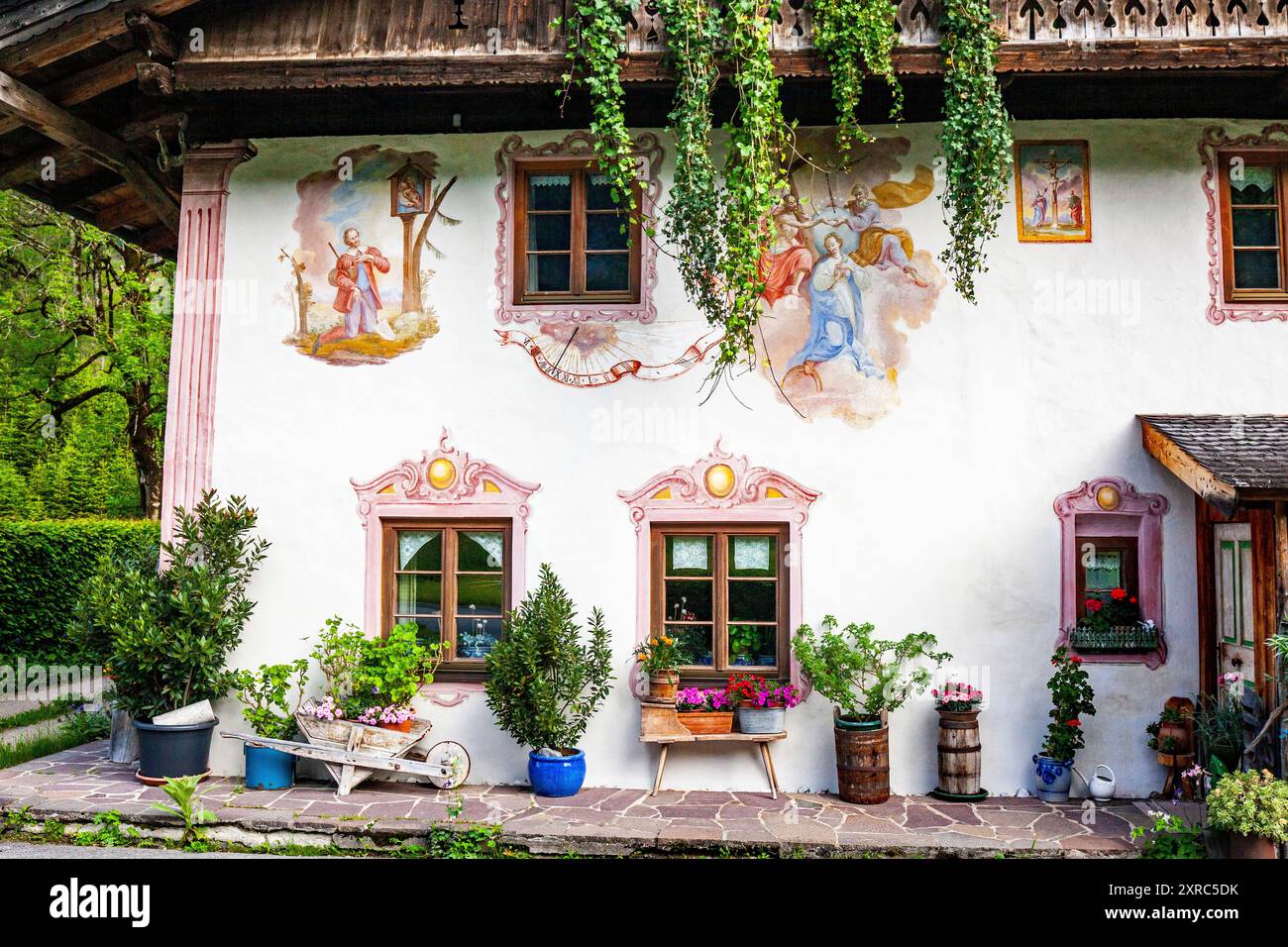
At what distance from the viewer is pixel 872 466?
800 centimetres

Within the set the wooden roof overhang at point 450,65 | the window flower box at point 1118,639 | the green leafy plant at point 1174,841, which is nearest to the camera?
the green leafy plant at point 1174,841

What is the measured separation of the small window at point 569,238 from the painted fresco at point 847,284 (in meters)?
1.28

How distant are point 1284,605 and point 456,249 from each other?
669cm

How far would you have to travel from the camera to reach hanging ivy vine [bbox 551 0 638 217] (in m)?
7.28

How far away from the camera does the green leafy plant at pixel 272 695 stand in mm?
7961

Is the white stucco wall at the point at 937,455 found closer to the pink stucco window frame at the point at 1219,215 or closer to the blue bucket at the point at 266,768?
the pink stucco window frame at the point at 1219,215

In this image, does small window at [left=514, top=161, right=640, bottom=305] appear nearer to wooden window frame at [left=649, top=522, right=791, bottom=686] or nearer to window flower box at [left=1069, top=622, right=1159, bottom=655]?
wooden window frame at [left=649, top=522, right=791, bottom=686]

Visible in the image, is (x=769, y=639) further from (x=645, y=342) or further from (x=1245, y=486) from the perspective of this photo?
→ (x=1245, y=486)

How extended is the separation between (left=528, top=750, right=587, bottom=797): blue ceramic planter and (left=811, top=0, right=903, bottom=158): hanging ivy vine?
5.13 metres

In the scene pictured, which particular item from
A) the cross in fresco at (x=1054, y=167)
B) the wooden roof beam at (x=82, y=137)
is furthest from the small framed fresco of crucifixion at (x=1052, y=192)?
the wooden roof beam at (x=82, y=137)

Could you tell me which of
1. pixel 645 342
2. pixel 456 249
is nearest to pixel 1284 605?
pixel 645 342

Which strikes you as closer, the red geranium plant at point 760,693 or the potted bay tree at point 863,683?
the potted bay tree at point 863,683

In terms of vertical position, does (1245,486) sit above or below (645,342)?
below

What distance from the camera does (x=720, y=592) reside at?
809 centimetres
